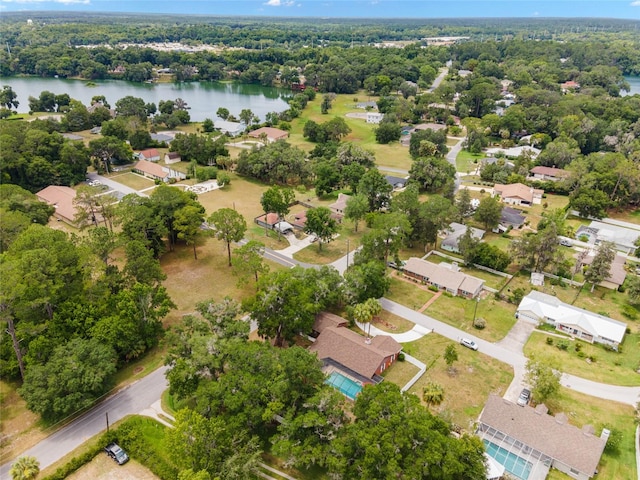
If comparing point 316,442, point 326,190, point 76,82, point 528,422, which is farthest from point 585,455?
point 76,82

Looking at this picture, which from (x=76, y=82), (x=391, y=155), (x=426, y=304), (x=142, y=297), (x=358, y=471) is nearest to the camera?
(x=358, y=471)

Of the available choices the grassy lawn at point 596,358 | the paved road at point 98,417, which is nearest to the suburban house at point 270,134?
the paved road at point 98,417

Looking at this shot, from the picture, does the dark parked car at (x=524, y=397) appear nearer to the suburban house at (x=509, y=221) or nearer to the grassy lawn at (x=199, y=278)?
the grassy lawn at (x=199, y=278)

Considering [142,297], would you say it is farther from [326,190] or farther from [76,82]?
[76,82]

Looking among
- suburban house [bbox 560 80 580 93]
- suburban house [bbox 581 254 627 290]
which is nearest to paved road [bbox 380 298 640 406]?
suburban house [bbox 581 254 627 290]

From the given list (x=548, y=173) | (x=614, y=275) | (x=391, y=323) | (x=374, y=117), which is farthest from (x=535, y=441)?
(x=374, y=117)

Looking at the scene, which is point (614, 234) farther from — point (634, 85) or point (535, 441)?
point (634, 85)

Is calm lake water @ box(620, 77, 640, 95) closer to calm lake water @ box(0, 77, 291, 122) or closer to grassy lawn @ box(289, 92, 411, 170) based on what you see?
grassy lawn @ box(289, 92, 411, 170)
